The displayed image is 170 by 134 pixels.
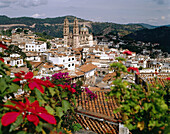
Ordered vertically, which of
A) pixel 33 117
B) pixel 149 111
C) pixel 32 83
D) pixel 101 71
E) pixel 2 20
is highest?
pixel 2 20

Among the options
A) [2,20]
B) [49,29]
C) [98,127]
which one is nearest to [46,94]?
[98,127]

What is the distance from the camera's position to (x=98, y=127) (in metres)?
5.19

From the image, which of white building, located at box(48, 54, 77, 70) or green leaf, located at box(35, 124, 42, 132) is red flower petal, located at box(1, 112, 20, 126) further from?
white building, located at box(48, 54, 77, 70)

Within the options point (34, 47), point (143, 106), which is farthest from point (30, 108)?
point (34, 47)

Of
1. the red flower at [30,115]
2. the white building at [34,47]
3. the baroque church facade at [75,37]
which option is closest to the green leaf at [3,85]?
the red flower at [30,115]

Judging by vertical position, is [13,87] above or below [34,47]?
above

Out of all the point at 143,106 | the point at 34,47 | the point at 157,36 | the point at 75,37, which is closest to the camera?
the point at 143,106

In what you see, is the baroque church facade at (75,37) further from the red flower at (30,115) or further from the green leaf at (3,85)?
the red flower at (30,115)

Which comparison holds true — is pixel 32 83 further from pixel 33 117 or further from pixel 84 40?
pixel 84 40

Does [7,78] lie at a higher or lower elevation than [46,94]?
higher

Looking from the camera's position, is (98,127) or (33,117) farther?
(98,127)

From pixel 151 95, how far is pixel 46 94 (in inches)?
71.4

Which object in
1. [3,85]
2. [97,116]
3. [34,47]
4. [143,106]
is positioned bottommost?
[34,47]

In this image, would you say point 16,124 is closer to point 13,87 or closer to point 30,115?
point 30,115
